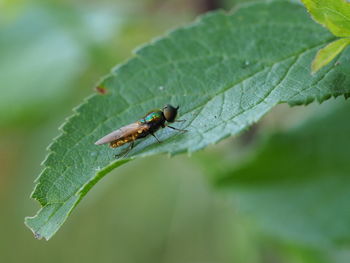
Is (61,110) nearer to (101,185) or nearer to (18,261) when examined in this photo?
(101,185)

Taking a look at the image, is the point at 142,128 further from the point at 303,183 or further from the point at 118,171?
the point at 118,171

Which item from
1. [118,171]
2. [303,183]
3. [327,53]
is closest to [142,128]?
[327,53]

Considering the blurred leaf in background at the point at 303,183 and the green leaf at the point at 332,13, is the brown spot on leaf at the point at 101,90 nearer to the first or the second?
the green leaf at the point at 332,13

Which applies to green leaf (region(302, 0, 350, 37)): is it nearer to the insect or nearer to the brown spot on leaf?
the insect

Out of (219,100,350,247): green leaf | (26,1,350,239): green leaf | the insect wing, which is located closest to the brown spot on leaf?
(26,1,350,239): green leaf

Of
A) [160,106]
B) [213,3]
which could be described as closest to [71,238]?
[213,3]

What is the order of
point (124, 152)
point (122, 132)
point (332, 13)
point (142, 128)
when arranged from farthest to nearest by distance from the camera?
point (142, 128) < point (122, 132) < point (124, 152) < point (332, 13)

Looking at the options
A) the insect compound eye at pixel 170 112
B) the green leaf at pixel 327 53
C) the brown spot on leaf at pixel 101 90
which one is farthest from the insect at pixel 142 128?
the green leaf at pixel 327 53
